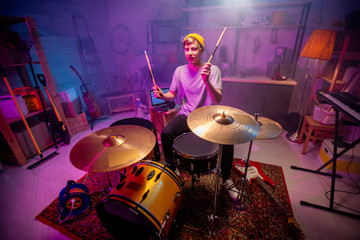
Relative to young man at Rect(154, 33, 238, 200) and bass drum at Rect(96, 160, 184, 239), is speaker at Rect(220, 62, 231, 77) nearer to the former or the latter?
young man at Rect(154, 33, 238, 200)

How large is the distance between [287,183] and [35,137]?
12.8 feet

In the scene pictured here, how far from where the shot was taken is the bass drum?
127 centimetres

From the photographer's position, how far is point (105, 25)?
16.4 ft

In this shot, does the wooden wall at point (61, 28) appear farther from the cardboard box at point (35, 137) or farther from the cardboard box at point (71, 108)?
the cardboard box at point (35, 137)

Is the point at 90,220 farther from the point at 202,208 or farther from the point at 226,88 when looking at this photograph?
the point at 226,88

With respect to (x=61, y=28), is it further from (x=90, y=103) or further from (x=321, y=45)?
(x=321, y=45)

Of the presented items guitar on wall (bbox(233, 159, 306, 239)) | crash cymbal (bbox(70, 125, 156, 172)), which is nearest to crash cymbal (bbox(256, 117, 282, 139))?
guitar on wall (bbox(233, 159, 306, 239))

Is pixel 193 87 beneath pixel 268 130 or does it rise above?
above

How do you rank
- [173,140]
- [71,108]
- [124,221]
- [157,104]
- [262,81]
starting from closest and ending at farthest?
[124,221] < [173,140] < [157,104] < [71,108] < [262,81]

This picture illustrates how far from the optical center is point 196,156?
1.48 metres

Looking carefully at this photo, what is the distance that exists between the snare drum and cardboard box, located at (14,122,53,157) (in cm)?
265

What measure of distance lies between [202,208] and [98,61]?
4663mm

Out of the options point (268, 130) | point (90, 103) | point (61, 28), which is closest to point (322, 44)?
point (268, 130)

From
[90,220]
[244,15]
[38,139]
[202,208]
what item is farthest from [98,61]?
[202,208]
